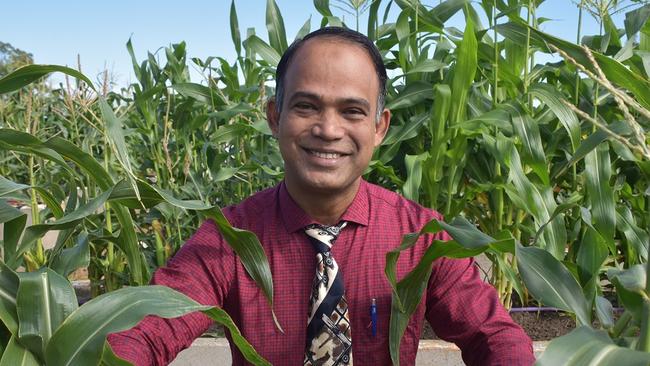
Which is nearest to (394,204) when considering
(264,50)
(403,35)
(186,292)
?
(186,292)

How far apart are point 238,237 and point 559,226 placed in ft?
4.23

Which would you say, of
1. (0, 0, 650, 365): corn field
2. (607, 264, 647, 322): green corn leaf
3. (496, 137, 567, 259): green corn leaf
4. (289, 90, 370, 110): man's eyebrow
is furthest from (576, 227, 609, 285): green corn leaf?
(496, 137, 567, 259): green corn leaf

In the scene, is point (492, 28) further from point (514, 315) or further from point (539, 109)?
point (514, 315)

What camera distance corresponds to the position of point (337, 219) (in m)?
1.45

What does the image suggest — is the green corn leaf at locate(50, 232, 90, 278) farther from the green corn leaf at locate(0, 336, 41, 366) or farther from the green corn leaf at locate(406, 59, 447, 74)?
the green corn leaf at locate(406, 59, 447, 74)

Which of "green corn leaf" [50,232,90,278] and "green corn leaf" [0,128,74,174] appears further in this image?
"green corn leaf" [50,232,90,278]

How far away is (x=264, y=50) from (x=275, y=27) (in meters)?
0.11

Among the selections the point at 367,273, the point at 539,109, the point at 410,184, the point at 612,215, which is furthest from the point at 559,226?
the point at 367,273

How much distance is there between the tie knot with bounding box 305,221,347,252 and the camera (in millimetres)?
1417

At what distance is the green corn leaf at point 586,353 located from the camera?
2.41ft

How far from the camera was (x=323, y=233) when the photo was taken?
143 centimetres

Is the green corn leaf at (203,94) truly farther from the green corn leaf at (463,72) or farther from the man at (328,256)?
the man at (328,256)

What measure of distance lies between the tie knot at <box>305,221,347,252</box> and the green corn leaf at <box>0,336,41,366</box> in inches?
25.4

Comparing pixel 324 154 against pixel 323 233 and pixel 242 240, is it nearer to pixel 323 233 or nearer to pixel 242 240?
pixel 323 233
